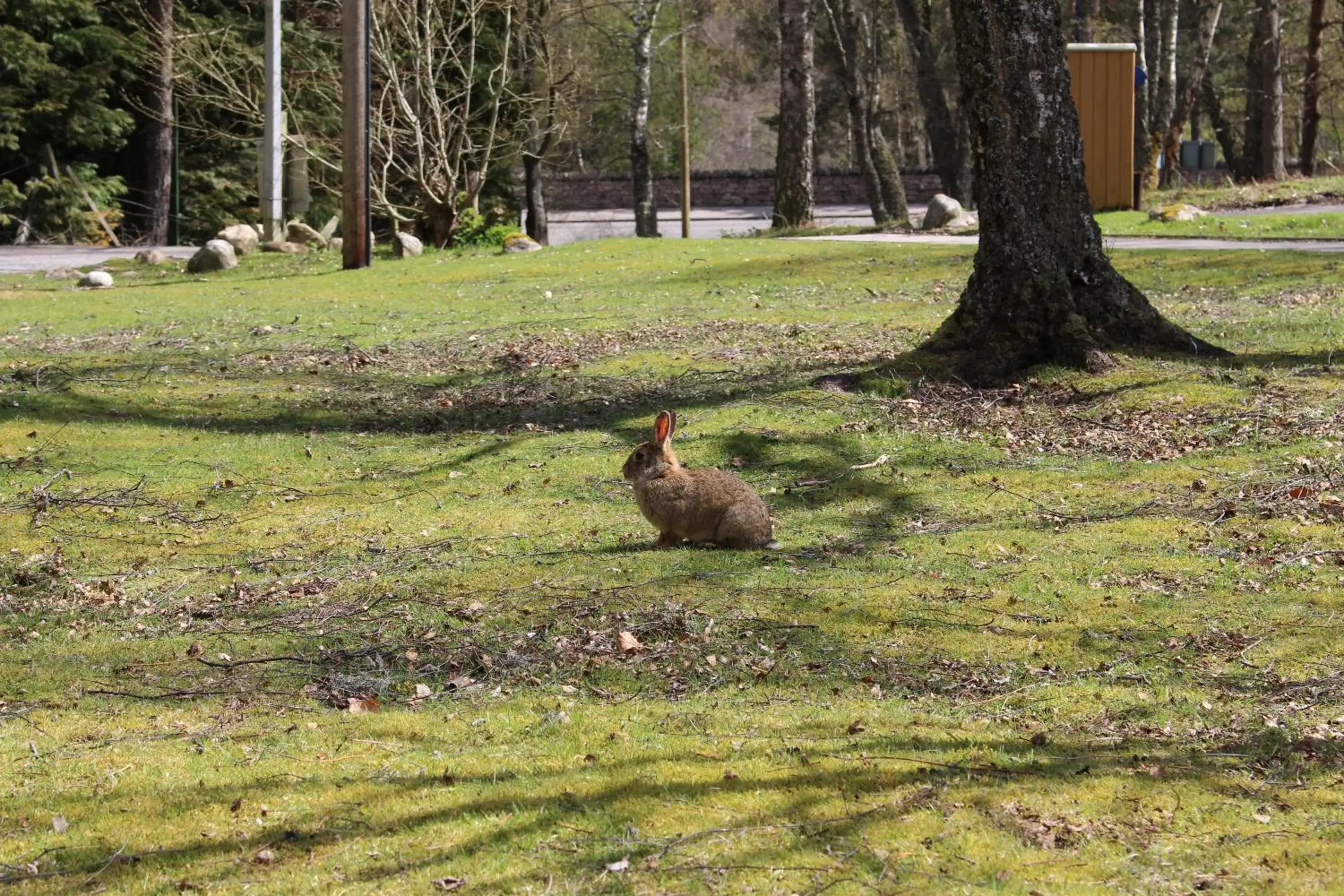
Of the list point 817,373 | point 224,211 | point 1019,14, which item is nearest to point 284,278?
point 817,373

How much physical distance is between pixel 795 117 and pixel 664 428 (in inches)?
888

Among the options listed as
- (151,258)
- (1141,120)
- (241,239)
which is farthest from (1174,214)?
(151,258)

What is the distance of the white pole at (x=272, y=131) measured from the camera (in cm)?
2969

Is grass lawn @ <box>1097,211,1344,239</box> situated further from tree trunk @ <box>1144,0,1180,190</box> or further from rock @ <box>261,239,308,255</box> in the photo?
rock @ <box>261,239,308,255</box>

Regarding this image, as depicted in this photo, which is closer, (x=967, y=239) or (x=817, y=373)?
(x=817, y=373)

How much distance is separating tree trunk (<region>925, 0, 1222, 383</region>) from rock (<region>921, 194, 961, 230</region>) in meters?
15.0

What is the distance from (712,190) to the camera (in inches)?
2105

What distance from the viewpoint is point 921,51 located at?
3972 cm

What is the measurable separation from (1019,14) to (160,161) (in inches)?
1258

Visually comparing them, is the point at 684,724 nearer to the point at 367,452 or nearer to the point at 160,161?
the point at 367,452

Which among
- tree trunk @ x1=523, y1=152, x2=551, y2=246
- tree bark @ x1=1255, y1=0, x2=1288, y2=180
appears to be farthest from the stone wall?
tree bark @ x1=1255, y1=0, x2=1288, y2=180

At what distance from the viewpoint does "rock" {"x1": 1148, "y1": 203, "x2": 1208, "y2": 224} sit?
2589cm

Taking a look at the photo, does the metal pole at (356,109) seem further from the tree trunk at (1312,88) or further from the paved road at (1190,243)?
the tree trunk at (1312,88)

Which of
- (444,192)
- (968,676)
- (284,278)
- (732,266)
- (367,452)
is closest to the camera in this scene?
(968,676)
